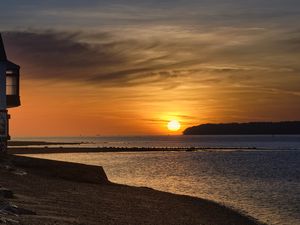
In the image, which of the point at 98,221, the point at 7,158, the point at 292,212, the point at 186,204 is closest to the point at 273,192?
the point at 292,212

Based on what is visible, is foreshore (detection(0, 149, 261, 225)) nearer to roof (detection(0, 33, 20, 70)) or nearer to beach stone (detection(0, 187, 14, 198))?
beach stone (detection(0, 187, 14, 198))

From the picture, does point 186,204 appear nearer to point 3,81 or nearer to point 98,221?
point 98,221

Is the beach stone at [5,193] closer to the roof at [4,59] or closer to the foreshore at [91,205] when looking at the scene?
the foreshore at [91,205]

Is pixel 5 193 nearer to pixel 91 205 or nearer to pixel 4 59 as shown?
pixel 91 205

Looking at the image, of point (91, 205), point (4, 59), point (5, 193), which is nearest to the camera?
point (5, 193)

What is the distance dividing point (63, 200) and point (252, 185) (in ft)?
97.4

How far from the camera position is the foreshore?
60.9 ft

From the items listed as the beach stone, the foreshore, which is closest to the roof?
the foreshore

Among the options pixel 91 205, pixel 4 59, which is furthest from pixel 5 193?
pixel 4 59

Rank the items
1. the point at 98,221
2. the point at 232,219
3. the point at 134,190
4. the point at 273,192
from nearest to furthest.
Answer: the point at 98,221, the point at 232,219, the point at 134,190, the point at 273,192

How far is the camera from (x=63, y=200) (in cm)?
2423

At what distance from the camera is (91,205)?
2431 centimetres

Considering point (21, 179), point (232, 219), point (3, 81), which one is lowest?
point (232, 219)

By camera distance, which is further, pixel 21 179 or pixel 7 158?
pixel 7 158
